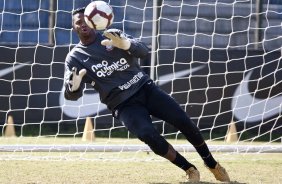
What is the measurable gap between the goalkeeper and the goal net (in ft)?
17.3

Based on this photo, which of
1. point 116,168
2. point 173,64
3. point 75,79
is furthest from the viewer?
point 173,64

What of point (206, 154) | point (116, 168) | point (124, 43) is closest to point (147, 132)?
point (206, 154)

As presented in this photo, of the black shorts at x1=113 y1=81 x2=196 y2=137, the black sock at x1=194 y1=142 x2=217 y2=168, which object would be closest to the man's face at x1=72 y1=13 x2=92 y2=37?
the black shorts at x1=113 y1=81 x2=196 y2=137

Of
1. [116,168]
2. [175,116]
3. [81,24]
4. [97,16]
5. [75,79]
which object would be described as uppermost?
[97,16]

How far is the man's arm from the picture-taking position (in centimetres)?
692

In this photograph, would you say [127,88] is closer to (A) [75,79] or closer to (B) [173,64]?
(A) [75,79]

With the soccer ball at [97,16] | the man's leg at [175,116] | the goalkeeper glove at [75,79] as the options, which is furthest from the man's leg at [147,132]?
the soccer ball at [97,16]

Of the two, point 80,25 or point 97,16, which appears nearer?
point 97,16

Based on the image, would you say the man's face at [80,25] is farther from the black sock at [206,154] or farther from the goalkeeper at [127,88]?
the black sock at [206,154]

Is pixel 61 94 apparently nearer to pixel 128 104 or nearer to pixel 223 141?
pixel 223 141

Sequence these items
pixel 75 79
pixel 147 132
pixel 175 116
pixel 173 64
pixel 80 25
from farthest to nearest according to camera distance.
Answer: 1. pixel 173 64
2. pixel 80 25
3. pixel 175 116
4. pixel 75 79
5. pixel 147 132

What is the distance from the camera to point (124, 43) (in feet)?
22.8

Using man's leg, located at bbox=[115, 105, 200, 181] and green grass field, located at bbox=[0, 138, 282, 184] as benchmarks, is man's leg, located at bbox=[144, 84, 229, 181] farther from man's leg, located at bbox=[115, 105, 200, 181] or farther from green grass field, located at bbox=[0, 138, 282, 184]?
green grass field, located at bbox=[0, 138, 282, 184]

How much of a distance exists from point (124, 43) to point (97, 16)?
1.24 ft
